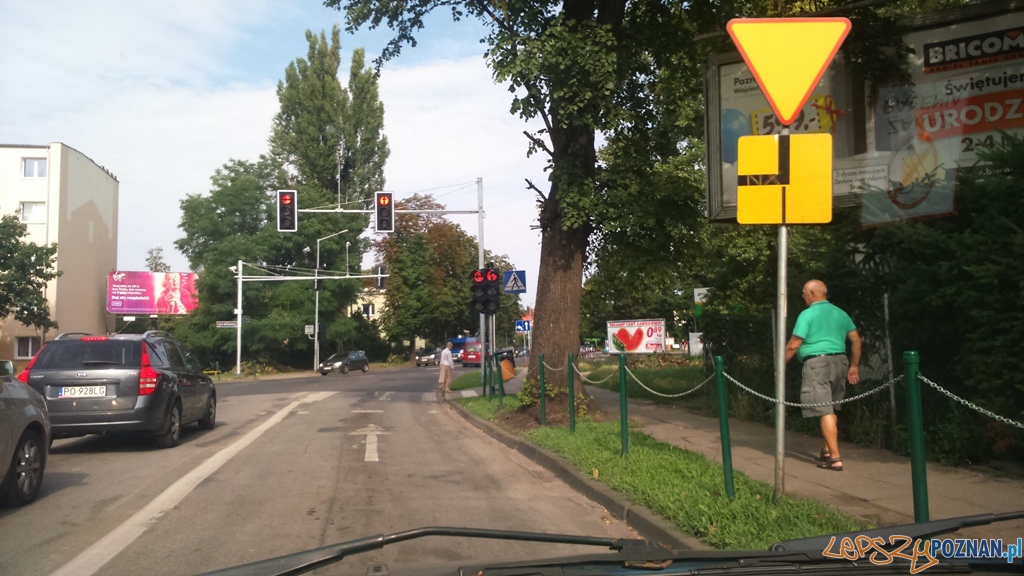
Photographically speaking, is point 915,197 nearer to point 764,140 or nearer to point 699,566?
point 764,140

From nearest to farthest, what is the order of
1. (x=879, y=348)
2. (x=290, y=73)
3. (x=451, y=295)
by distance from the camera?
(x=879, y=348)
(x=290, y=73)
(x=451, y=295)

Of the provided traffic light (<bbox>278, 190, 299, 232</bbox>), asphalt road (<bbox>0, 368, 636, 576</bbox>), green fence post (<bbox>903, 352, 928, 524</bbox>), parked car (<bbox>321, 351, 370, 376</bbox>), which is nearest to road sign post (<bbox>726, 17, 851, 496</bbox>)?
green fence post (<bbox>903, 352, 928, 524</bbox>)

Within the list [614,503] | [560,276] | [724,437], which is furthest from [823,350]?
[560,276]

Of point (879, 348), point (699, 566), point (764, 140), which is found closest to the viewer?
point (699, 566)

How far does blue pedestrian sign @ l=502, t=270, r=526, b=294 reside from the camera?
23.5m

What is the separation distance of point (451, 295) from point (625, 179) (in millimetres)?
56918

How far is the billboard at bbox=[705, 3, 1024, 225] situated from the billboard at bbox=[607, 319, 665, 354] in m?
13.0

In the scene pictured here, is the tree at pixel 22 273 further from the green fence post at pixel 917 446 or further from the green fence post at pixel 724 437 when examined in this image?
the green fence post at pixel 917 446

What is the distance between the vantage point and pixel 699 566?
9.47ft

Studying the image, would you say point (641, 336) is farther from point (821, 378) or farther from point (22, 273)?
point (22, 273)

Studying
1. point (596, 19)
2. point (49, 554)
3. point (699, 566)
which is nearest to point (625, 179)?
point (596, 19)

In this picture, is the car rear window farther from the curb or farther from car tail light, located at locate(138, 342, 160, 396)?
the curb

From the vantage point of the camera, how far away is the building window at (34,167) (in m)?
54.9

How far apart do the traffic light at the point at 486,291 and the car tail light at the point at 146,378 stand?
11225 millimetres
